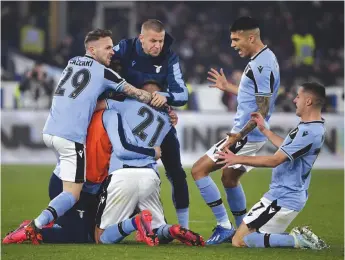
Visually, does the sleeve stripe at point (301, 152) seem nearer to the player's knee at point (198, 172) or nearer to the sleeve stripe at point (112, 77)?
the player's knee at point (198, 172)

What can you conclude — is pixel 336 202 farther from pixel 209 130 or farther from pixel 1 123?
pixel 1 123

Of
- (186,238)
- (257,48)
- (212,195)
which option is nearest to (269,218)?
(186,238)

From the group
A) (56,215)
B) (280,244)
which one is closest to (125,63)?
(56,215)

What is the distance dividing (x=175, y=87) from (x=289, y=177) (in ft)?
4.62

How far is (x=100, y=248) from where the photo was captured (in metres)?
7.70

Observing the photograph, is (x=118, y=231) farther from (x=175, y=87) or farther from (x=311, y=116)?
(x=311, y=116)

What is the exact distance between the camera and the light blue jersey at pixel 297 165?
7.86 metres

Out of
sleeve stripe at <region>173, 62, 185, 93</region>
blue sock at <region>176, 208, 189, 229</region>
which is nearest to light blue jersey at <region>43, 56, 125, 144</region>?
sleeve stripe at <region>173, 62, 185, 93</region>

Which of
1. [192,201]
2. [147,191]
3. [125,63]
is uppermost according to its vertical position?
[125,63]

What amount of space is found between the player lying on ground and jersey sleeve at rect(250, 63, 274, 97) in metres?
0.92

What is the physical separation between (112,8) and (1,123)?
9009 millimetres

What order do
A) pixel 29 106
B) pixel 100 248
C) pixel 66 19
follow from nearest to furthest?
pixel 100 248 < pixel 29 106 < pixel 66 19

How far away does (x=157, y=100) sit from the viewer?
825cm

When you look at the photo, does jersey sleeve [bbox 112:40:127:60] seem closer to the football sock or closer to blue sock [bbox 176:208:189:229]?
the football sock
